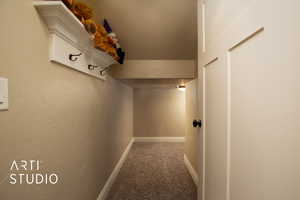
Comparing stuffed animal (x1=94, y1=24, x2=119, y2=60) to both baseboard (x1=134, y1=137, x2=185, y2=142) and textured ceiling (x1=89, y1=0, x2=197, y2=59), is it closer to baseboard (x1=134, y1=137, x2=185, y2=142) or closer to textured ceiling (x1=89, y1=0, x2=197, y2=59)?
textured ceiling (x1=89, y1=0, x2=197, y2=59)

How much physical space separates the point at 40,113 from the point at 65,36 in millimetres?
480

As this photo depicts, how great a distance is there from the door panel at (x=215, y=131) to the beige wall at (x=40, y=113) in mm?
943

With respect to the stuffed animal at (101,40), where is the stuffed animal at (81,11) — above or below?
above

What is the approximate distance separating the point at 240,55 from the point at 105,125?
160 cm

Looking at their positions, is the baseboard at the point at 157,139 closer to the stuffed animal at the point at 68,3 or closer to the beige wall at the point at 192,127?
the beige wall at the point at 192,127

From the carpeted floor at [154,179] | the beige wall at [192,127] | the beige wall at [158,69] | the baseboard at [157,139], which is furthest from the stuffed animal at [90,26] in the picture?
the baseboard at [157,139]

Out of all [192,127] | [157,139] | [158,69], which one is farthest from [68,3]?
[157,139]

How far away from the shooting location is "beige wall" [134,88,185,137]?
458cm

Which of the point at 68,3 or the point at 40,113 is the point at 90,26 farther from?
the point at 40,113

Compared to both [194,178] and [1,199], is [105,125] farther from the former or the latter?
[194,178]

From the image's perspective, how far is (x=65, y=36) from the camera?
3.12 ft

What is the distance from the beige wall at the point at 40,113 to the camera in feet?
2.06

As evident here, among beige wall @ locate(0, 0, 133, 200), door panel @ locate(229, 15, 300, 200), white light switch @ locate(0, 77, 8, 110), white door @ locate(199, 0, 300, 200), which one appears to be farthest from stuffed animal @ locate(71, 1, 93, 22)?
door panel @ locate(229, 15, 300, 200)

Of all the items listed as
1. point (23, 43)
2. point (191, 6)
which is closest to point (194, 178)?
point (191, 6)
